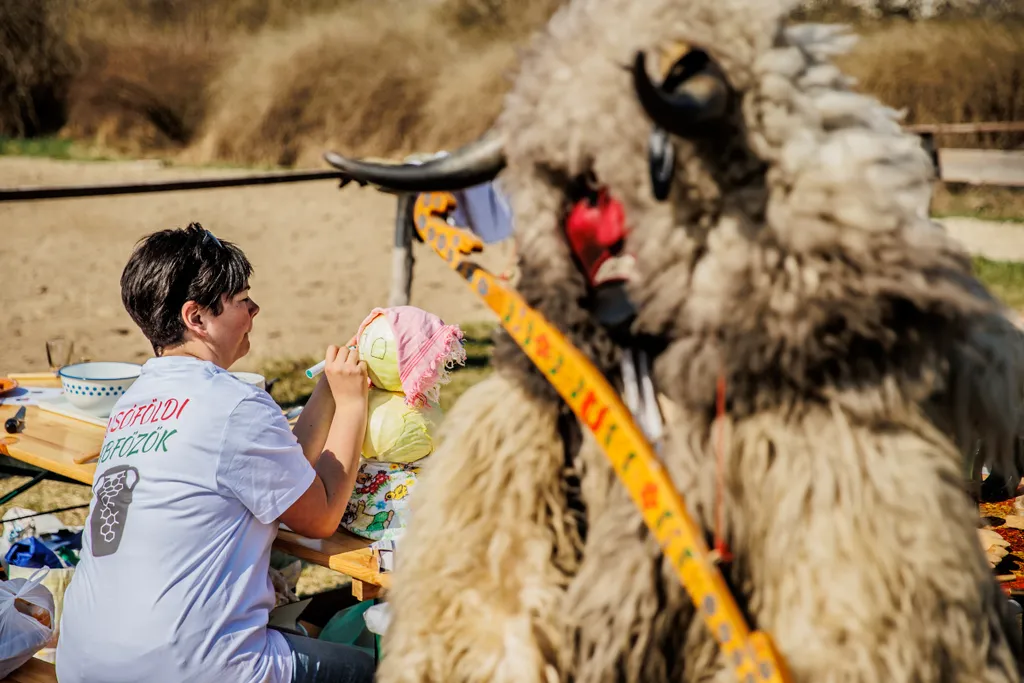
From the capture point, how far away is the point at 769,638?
104 centimetres

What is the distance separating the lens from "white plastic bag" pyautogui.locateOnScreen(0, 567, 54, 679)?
2.08 m

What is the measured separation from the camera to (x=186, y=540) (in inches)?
71.5

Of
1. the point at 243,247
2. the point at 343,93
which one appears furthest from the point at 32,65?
the point at 243,247

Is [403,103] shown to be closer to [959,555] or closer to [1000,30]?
[1000,30]

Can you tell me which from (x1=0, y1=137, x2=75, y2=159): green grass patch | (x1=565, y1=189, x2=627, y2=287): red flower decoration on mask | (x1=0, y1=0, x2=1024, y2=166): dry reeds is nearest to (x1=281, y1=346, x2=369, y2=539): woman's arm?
(x1=565, y1=189, x2=627, y2=287): red flower decoration on mask

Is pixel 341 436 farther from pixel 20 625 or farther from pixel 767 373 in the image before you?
pixel 767 373

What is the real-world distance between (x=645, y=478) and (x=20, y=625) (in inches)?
66.4

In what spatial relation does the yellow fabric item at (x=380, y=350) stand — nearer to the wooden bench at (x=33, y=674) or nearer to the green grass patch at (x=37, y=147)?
the wooden bench at (x=33, y=674)

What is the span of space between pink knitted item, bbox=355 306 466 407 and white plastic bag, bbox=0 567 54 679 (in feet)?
3.17

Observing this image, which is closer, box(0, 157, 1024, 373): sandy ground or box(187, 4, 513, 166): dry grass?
box(0, 157, 1024, 373): sandy ground

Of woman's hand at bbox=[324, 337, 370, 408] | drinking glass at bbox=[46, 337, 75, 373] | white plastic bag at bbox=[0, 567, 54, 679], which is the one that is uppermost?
drinking glass at bbox=[46, 337, 75, 373]

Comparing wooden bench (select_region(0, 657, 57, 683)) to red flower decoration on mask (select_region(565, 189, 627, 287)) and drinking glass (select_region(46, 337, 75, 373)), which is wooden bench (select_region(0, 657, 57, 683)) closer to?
red flower decoration on mask (select_region(565, 189, 627, 287))

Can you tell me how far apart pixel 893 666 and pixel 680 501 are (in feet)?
0.91

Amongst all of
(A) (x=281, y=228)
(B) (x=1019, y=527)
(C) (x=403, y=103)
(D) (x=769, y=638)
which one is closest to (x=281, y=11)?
(C) (x=403, y=103)
